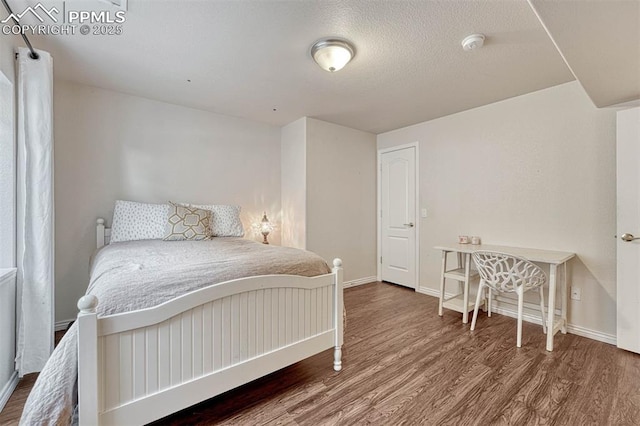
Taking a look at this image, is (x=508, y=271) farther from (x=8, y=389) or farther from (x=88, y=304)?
(x=8, y=389)

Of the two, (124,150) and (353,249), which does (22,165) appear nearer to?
(124,150)

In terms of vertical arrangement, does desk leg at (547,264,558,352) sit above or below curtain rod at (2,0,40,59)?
below

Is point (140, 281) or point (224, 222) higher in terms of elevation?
point (224, 222)

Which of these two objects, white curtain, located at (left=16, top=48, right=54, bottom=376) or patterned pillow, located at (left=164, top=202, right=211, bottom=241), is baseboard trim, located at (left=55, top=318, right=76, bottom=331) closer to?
Answer: white curtain, located at (left=16, top=48, right=54, bottom=376)

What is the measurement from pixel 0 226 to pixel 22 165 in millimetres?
406

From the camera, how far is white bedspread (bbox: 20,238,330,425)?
1.08 metres

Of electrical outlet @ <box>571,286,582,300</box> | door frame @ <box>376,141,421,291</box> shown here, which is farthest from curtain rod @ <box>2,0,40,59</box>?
electrical outlet @ <box>571,286,582,300</box>

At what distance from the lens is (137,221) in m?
2.65

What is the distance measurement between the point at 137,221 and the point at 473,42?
3172 millimetres

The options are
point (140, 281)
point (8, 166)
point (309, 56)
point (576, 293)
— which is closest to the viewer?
point (140, 281)

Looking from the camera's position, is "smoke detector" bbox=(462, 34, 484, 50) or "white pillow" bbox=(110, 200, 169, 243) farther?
"white pillow" bbox=(110, 200, 169, 243)

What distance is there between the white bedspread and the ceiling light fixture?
1.42 m

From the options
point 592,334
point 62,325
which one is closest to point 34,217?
point 62,325

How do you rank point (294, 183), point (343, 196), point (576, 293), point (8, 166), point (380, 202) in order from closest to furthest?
1. point (8, 166)
2. point (576, 293)
3. point (294, 183)
4. point (343, 196)
5. point (380, 202)
